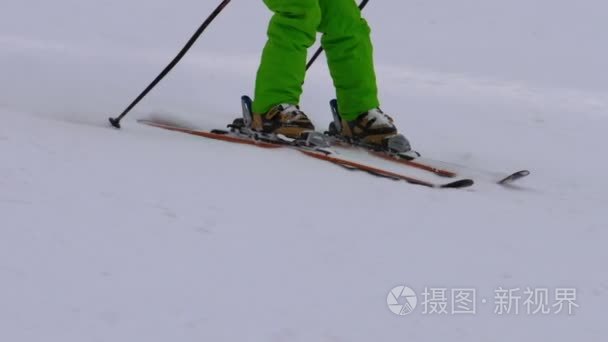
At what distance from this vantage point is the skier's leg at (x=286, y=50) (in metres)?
3.23

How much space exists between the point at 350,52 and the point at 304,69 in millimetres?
219

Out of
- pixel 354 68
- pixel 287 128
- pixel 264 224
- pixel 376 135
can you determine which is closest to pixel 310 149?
pixel 287 128

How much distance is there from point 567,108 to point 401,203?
2.47 metres

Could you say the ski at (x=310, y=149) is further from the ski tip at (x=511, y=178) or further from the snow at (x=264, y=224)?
the ski tip at (x=511, y=178)

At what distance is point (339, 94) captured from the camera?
3516mm

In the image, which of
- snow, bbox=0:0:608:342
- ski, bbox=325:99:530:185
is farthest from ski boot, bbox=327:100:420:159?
snow, bbox=0:0:608:342

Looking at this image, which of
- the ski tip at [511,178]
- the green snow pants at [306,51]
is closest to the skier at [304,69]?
the green snow pants at [306,51]

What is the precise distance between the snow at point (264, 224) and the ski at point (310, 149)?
9cm

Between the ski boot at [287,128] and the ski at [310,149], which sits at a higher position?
the ski boot at [287,128]

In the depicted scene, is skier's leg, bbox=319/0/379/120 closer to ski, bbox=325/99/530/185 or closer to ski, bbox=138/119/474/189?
ski, bbox=325/99/530/185

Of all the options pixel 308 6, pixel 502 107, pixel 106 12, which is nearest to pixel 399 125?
pixel 502 107

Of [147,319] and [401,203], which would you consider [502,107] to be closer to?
[401,203]

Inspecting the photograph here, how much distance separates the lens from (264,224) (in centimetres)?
Result: 216

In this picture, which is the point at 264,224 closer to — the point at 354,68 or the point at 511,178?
the point at 511,178
